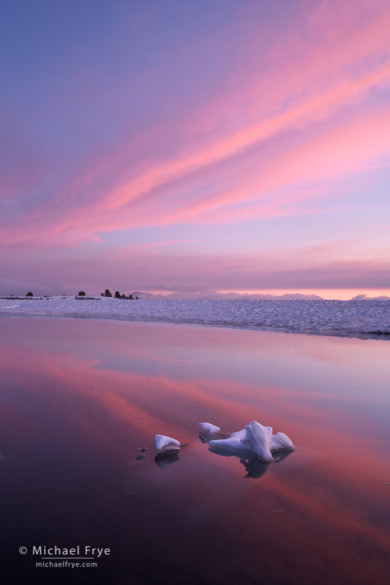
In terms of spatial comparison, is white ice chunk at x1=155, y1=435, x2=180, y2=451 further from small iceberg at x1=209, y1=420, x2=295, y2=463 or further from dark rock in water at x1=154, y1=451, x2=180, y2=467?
small iceberg at x1=209, y1=420, x2=295, y2=463

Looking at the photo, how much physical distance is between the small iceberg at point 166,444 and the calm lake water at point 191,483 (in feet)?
0.32

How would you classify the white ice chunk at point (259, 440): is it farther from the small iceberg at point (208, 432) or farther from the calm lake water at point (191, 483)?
the small iceberg at point (208, 432)

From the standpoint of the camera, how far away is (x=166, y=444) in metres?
3.52

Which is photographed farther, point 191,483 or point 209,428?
point 209,428

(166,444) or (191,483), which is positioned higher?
(166,444)

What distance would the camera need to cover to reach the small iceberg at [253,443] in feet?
11.6

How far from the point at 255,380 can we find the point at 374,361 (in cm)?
375

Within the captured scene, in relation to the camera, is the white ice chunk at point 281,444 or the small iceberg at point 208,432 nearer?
the white ice chunk at point 281,444

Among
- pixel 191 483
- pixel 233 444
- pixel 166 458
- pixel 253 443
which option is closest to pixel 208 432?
pixel 233 444

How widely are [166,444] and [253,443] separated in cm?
83

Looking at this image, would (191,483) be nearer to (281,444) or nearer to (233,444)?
(233,444)

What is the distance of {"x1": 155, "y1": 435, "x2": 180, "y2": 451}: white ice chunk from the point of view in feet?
11.4

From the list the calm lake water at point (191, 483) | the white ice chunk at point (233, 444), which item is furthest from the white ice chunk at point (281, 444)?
the white ice chunk at point (233, 444)

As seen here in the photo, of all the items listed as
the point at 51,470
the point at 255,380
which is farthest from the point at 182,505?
the point at 255,380
